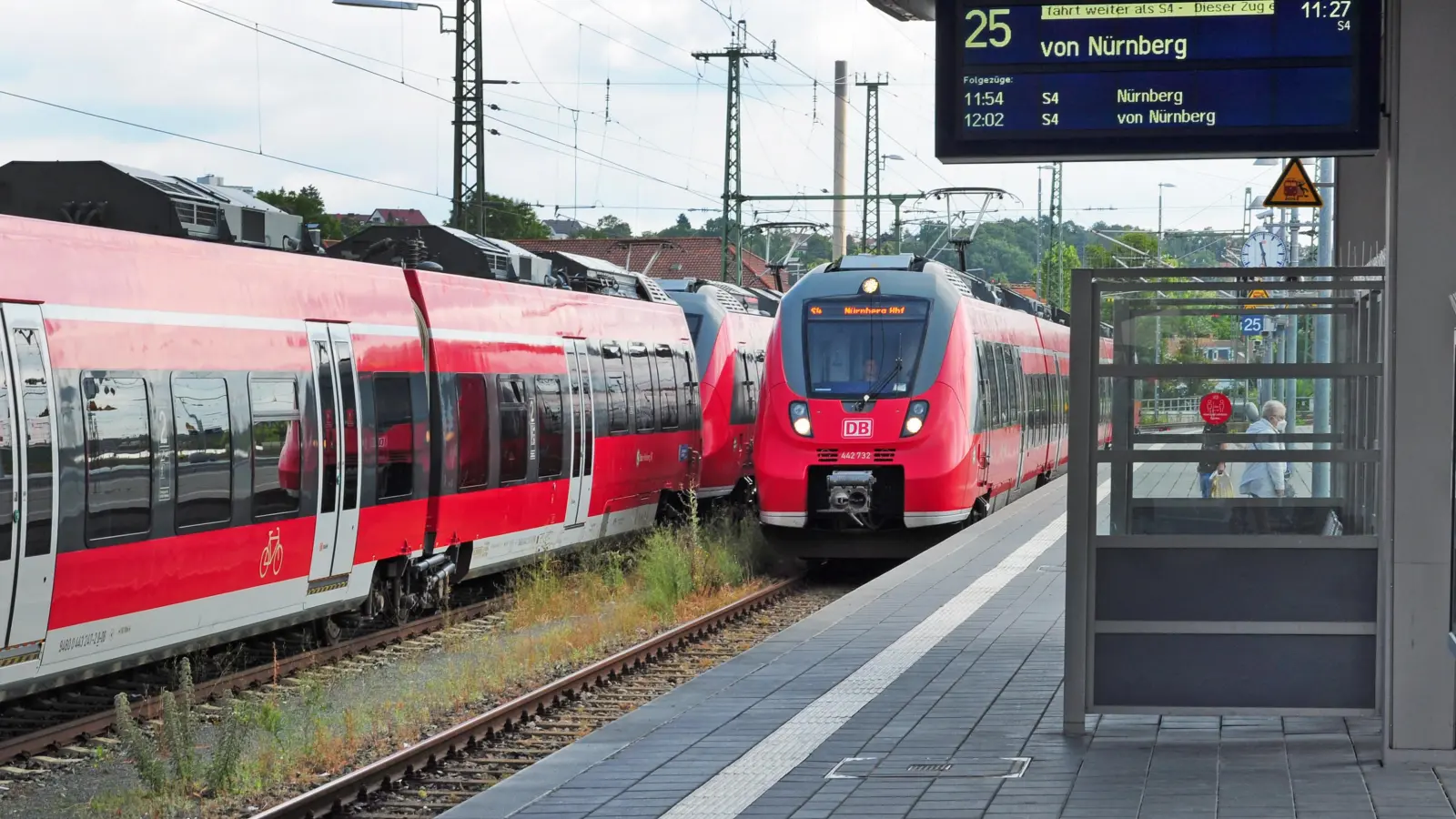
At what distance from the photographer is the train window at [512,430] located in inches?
614

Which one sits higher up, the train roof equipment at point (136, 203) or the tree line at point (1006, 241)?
the tree line at point (1006, 241)

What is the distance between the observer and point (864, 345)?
60.0ft

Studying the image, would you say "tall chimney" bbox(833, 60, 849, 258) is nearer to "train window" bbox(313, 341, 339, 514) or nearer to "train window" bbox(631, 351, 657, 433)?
"train window" bbox(631, 351, 657, 433)

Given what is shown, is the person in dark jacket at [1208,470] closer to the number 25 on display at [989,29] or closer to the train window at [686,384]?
the number 25 on display at [989,29]

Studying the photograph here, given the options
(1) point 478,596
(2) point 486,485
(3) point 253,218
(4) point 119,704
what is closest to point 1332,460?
(4) point 119,704

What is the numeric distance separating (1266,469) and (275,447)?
6358 millimetres

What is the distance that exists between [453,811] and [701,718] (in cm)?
224

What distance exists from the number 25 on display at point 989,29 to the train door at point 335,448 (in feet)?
19.3

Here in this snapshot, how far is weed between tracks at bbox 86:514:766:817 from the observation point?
845cm

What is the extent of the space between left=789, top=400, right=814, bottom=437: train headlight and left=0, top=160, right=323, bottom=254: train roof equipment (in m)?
6.86

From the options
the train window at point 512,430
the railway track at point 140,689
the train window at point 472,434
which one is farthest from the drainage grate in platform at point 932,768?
the train window at point 512,430

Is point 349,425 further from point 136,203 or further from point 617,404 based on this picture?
point 617,404

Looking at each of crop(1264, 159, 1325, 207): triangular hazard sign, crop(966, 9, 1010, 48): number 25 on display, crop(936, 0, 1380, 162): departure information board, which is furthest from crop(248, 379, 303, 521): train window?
crop(1264, 159, 1325, 207): triangular hazard sign

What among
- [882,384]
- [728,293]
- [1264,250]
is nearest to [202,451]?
[882,384]
